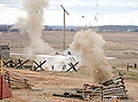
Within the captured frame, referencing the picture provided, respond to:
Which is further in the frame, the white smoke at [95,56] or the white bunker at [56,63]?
the white bunker at [56,63]

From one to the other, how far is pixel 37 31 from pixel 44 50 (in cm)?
566

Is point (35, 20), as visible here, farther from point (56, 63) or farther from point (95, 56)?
point (95, 56)

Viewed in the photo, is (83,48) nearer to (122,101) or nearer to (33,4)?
(122,101)

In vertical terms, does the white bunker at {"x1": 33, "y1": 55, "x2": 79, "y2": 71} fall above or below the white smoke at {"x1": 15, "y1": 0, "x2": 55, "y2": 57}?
below

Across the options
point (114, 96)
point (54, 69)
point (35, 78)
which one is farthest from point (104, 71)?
point (54, 69)

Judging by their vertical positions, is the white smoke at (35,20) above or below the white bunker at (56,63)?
above

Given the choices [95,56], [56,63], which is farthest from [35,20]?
[95,56]

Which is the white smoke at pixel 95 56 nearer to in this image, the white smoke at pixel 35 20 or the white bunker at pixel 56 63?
the white bunker at pixel 56 63

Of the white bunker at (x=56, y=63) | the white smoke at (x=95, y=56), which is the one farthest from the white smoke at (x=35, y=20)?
the white smoke at (x=95, y=56)

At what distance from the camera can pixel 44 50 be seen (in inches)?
2030

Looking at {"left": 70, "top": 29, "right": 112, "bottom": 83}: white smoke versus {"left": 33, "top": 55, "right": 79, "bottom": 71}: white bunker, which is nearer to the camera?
{"left": 70, "top": 29, "right": 112, "bottom": 83}: white smoke

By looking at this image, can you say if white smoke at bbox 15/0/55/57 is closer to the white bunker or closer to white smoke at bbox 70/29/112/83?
the white bunker

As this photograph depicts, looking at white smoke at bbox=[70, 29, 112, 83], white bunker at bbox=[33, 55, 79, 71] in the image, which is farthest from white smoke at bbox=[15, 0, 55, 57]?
white smoke at bbox=[70, 29, 112, 83]

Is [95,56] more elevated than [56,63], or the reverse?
[95,56]
